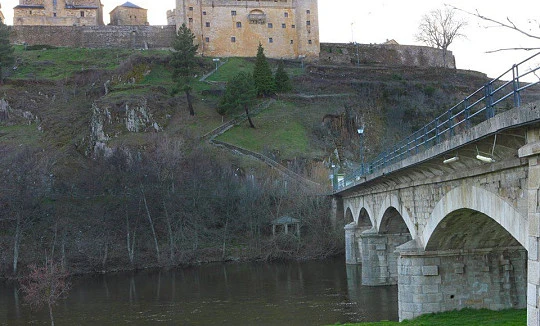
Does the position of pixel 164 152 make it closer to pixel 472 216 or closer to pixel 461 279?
pixel 461 279

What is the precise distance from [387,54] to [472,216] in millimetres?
83643

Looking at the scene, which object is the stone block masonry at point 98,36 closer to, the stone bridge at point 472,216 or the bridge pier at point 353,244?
the bridge pier at point 353,244

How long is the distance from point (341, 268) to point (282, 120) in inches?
1217

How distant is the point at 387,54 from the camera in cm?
9612

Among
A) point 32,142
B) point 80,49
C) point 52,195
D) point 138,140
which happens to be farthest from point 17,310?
point 80,49

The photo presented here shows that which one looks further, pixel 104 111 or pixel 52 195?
pixel 104 111

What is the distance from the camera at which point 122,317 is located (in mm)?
27078

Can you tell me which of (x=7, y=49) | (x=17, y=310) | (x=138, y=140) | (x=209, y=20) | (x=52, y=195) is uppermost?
(x=209, y=20)

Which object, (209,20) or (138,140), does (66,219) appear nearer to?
(138,140)

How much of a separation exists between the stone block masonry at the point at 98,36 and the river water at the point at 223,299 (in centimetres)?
5681

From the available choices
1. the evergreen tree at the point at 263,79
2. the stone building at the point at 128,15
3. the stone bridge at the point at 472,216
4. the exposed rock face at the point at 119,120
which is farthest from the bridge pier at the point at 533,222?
the stone building at the point at 128,15

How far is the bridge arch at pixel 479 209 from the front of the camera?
404 inches

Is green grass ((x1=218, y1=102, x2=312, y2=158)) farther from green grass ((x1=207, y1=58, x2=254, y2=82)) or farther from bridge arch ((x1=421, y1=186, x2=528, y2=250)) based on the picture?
bridge arch ((x1=421, y1=186, x2=528, y2=250))

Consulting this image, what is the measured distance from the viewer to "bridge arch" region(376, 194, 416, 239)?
20.6 meters
